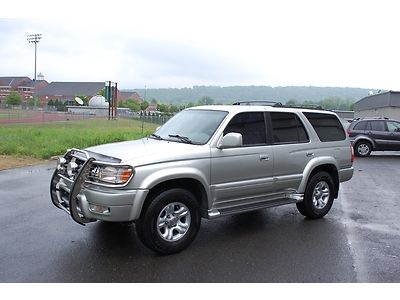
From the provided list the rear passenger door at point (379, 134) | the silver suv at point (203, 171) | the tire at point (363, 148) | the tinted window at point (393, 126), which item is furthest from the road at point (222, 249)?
the tinted window at point (393, 126)

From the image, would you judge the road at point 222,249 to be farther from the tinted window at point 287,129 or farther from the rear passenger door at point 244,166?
the tinted window at point 287,129

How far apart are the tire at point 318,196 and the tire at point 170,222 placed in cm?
214

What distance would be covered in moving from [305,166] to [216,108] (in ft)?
5.29

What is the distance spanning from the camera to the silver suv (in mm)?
4531

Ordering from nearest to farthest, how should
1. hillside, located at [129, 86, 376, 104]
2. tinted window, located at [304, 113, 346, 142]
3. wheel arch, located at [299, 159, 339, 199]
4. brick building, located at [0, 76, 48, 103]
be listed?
wheel arch, located at [299, 159, 339, 199], tinted window, located at [304, 113, 346, 142], hillside, located at [129, 86, 376, 104], brick building, located at [0, 76, 48, 103]

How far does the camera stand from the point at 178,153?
4.87 metres

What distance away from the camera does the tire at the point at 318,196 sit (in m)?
6.33

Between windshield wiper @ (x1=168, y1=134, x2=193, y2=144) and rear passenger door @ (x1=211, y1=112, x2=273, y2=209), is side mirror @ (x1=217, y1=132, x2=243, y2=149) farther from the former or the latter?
windshield wiper @ (x1=168, y1=134, x2=193, y2=144)

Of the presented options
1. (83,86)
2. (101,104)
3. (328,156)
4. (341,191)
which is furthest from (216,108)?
(83,86)

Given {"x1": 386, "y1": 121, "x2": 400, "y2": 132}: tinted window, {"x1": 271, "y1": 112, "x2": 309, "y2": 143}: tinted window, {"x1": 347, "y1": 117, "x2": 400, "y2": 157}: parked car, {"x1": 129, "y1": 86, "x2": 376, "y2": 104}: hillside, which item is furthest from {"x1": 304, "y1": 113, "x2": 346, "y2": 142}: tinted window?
{"x1": 129, "y1": 86, "x2": 376, "y2": 104}: hillside

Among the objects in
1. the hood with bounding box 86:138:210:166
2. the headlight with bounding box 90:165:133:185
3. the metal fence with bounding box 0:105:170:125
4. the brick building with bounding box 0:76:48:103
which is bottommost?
the metal fence with bounding box 0:105:170:125

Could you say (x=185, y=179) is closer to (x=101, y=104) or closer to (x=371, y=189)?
(x=371, y=189)

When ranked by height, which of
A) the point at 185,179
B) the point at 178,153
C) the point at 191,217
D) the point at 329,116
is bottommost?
the point at 191,217

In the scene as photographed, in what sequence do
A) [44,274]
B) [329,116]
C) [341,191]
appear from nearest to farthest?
[44,274]
[329,116]
[341,191]
